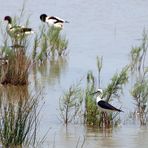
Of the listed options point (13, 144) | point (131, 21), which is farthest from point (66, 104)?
point (131, 21)

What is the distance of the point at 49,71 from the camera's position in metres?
15.2

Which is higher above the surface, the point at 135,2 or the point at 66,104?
the point at 135,2

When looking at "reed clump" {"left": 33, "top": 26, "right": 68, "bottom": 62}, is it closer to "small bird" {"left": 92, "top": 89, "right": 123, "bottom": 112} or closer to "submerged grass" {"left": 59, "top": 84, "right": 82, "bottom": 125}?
"submerged grass" {"left": 59, "top": 84, "right": 82, "bottom": 125}

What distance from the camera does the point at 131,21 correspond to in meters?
23.1

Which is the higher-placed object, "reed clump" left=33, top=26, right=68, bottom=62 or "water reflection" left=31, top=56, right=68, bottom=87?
"reed clump" left=33, top=26, right=68, bottom=62

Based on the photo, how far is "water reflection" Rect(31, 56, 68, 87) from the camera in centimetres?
1400

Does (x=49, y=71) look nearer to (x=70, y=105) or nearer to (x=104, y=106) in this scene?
(x=70, y=105)

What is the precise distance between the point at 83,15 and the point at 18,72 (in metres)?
11.6

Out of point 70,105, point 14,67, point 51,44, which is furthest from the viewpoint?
point 51,44

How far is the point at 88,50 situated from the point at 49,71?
8.64 feet

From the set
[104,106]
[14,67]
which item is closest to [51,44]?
[14,67]

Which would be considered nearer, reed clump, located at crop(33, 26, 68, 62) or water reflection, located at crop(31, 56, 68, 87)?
water reflection, located at crop(31, 56, 68, 87)

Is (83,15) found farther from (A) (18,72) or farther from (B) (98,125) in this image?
(B) (98,125)

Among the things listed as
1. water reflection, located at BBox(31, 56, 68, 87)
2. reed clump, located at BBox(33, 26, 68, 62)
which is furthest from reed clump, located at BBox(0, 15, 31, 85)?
reed clump, located at BBox(33, 26, 68, 62)
